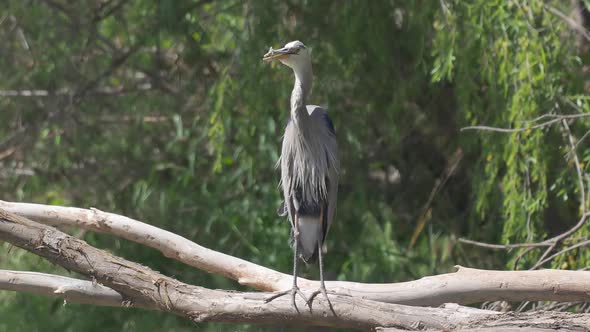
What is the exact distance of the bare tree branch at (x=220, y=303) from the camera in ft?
8.91

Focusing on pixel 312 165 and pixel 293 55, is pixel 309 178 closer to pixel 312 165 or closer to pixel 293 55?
pixel 312 165

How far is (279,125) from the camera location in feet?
16.5

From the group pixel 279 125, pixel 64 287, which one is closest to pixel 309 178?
pixel 64 287

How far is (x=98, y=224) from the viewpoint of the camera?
3.40m

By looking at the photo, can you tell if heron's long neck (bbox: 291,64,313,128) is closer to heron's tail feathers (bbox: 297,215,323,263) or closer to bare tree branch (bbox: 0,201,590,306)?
heron's tail feathers (bbox: 297,215,323,263)

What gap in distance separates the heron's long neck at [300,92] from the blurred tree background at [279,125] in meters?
1.13

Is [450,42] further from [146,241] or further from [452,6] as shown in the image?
[146,241]

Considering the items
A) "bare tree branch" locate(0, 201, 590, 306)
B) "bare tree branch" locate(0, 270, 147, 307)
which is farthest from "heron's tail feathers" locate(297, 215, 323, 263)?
"bare tree branch" locate(0, 270, 147, 307)

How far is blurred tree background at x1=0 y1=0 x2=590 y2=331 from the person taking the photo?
4.29 metres

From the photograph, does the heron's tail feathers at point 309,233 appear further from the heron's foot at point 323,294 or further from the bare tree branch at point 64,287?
the bare tree branch at point 64,287

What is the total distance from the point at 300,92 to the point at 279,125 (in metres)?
1.81

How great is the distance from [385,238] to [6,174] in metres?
2.80

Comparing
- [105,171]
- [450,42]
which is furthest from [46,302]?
[450,42]

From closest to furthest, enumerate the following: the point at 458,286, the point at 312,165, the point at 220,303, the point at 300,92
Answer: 1. the point at 220,303
2. the point at 458,286
3. the point at 300,92
4. the point at 312,165
